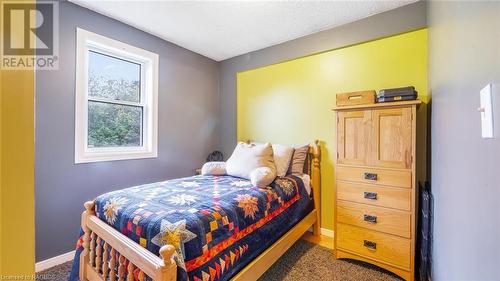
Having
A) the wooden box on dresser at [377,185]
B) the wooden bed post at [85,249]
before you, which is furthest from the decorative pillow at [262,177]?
the wooden bed post at [85,249]

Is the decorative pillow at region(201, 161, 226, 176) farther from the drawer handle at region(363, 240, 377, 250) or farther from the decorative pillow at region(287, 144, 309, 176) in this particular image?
Answer: the drawer handle at region(363, 240, 377, 250)

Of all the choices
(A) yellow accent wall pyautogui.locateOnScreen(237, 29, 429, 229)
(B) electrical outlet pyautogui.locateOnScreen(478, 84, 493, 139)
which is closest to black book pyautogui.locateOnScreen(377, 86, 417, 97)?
(A) yellow accent wall pyautogui.locateOnScreen(237, 29, 429, 229)

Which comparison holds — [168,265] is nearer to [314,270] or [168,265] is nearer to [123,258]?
[123,258]

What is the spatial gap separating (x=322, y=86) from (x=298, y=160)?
95 cm

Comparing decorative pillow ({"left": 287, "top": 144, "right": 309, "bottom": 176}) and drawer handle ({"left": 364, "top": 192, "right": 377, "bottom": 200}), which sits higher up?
decorative pillow ({"left": 287, "top": 144, "right": 309, "bottom": 176})

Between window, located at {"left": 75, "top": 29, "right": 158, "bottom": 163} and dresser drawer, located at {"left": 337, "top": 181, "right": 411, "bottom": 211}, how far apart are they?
2256 mm

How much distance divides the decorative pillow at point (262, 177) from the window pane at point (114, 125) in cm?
163

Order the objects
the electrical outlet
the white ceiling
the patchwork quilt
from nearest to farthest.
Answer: the electrical outlet < the patchwork quilt < the white ceiling

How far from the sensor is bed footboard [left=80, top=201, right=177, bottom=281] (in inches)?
41.3

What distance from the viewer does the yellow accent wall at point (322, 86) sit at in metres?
2.13

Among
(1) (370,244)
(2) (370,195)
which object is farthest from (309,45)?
(1) (370,244)

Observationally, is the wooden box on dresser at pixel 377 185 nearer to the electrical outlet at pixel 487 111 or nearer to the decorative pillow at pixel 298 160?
the decorative pillow at pixel 298 160

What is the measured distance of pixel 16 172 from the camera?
1.45 feet

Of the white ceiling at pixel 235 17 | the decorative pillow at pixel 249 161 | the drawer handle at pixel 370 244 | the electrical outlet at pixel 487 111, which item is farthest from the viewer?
the decorative pillow at pixel 249 161
